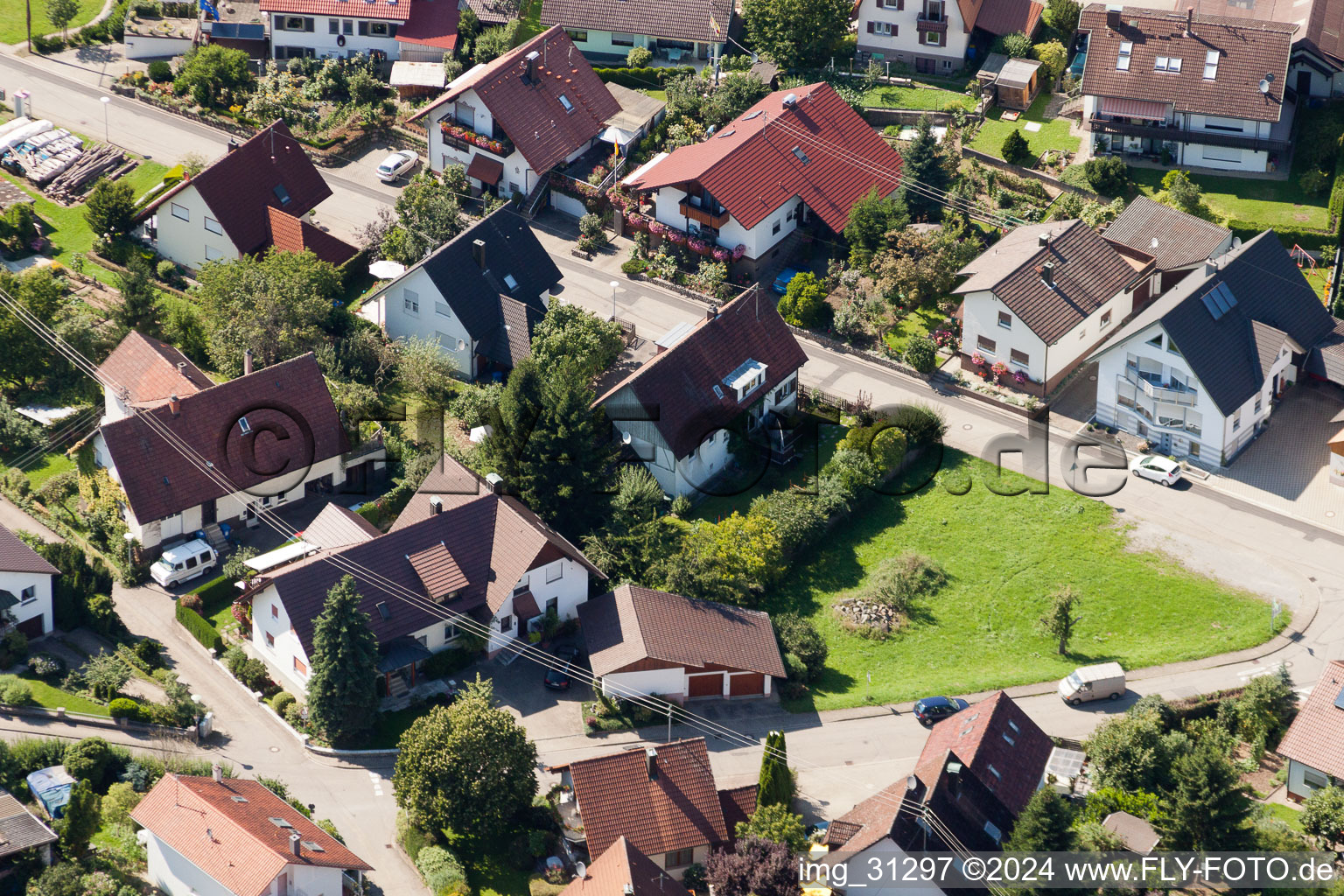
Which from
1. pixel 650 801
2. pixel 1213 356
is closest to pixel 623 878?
pixel 650 801

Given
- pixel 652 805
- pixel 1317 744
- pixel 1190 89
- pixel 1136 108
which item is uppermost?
pixel 1190 89

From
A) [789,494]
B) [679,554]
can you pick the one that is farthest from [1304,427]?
[679,554]

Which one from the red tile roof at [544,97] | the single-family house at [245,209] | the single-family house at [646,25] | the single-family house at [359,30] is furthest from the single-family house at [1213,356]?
the single-family house at [359,30]

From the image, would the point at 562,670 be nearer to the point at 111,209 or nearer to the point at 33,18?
the point at 111,209

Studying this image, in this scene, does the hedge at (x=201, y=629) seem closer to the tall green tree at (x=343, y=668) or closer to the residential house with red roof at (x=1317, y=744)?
the tall green tree at (x=343, y=668)

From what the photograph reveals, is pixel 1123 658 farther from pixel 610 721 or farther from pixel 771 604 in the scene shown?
pixel 610 721
